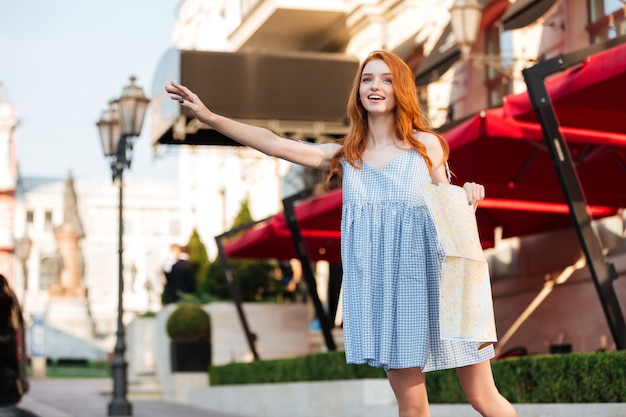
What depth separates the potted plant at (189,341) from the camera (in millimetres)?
21516

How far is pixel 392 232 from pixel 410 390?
62cm

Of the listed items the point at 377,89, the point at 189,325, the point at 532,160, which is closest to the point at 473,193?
the point at 377,89

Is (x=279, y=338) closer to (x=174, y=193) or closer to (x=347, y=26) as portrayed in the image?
(x=347, y=26)

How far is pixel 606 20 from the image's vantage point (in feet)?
50.6

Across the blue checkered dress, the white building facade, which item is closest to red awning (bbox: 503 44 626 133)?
the blue checkered dress

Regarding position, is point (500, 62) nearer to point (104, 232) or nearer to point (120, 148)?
point (120, 148)

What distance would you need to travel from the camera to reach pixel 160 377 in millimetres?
22969

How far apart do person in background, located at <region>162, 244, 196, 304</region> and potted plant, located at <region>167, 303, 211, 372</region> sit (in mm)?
1784

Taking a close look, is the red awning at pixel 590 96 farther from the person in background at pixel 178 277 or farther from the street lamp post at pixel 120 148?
the person in background at pixel 178 277

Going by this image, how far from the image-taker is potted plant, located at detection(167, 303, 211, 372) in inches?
847

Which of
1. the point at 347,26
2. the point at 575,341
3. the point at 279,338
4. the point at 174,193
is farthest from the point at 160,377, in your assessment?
the point at 174,193

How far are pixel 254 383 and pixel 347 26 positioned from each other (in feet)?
35.0

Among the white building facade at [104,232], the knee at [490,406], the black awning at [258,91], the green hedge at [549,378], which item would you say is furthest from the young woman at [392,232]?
the white building facade at [104,232]

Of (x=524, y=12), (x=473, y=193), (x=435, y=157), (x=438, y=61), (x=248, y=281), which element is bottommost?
(x=473, y=193)
